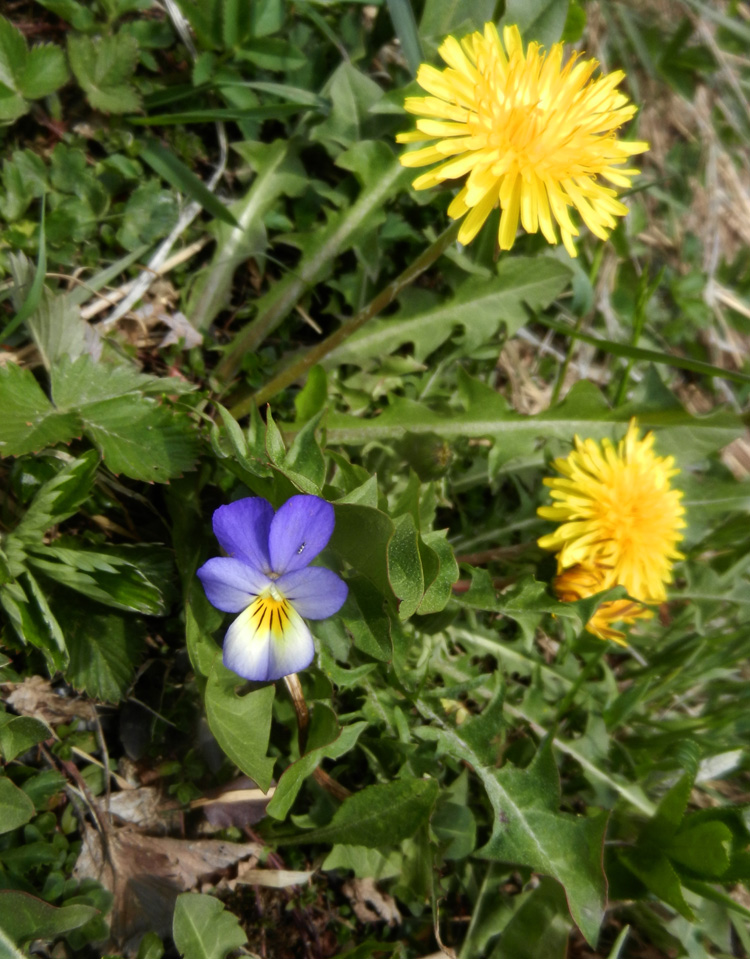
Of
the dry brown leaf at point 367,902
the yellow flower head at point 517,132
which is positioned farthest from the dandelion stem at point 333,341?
the dry brown leaf at point 367,902

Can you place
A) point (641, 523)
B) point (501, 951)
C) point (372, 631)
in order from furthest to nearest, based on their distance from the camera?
point (641, 523) < point (501, 951) < point (372, 631)

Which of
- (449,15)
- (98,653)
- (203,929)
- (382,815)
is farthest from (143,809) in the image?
(449,15)

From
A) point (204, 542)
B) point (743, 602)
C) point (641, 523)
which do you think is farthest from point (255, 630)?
point (743, 602)

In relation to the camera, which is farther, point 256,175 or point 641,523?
point 256,175

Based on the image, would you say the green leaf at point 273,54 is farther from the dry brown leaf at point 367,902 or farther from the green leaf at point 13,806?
the dry brown leaf at point 367,902

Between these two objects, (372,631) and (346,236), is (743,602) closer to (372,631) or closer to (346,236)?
(372,631)

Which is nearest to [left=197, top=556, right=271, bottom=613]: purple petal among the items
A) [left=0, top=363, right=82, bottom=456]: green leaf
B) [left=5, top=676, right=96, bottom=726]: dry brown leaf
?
[left=0, top=363, right=82, bottom=456]: green leaf

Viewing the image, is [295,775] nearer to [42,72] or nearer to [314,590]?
[314,590]
